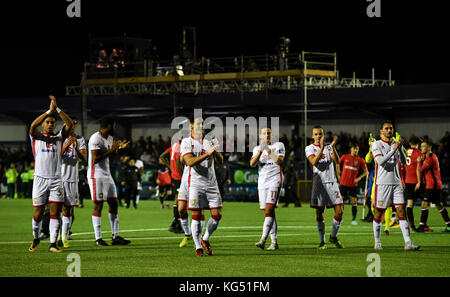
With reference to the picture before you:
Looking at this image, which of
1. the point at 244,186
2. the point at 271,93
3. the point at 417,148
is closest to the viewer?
the point at 417,148

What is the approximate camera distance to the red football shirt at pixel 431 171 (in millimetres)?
20828

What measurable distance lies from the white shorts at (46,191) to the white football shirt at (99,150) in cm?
169

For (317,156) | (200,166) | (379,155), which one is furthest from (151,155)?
(200,166)

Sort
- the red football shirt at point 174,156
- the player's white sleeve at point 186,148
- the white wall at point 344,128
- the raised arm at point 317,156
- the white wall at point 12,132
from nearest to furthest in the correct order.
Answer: the player's white sleeve at point 186,148
the raised arm at point 317,156
the red football shirt at point 174,156
the white wall at point 344,128
the white wall at point 12,132

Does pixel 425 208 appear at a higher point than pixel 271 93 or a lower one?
lower

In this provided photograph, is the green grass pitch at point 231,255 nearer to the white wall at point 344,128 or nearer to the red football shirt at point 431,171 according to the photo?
the red football shirt at point 431,171

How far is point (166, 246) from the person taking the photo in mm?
16750

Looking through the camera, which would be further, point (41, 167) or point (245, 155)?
point (245, 155)

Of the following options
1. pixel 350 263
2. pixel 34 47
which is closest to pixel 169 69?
pixel 34 47

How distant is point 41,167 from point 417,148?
1001 centimetres

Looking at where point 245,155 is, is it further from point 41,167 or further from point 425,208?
point 41,167

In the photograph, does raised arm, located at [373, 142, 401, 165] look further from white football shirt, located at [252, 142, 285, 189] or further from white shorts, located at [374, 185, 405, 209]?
white football shirt, located at [252, 142, 285, 189]

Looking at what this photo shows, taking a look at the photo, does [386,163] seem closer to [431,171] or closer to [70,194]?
[431,171]

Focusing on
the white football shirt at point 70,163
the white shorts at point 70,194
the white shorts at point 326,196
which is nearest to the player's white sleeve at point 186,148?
the white shorts at point 326,196
